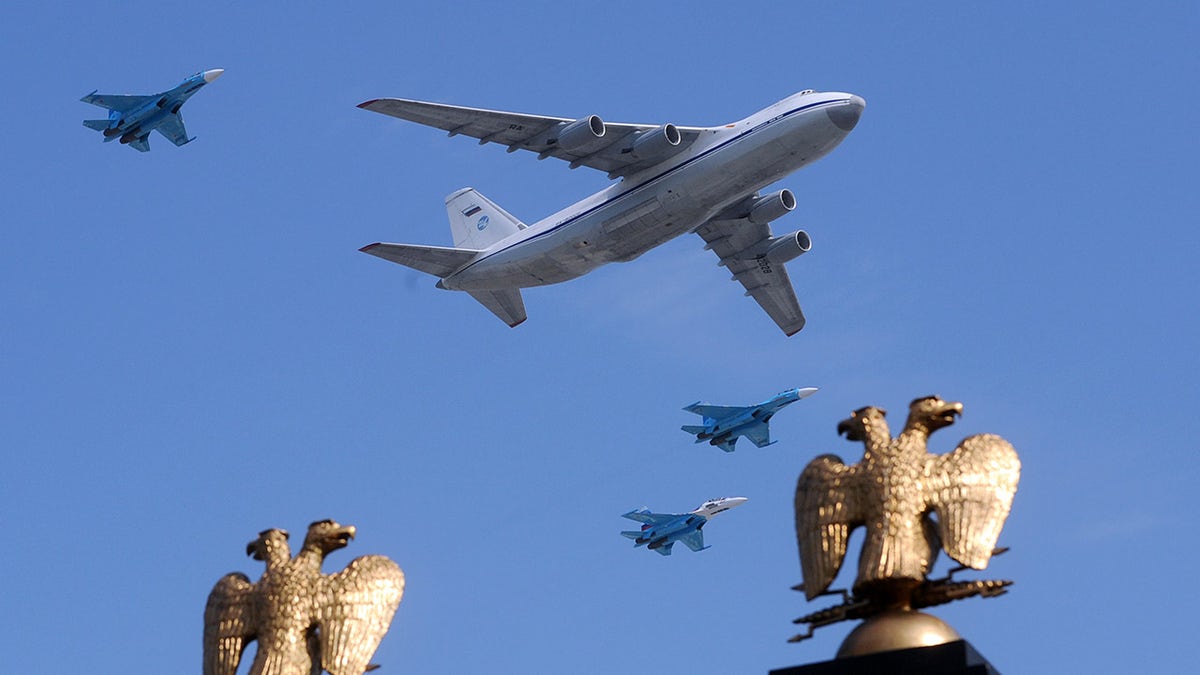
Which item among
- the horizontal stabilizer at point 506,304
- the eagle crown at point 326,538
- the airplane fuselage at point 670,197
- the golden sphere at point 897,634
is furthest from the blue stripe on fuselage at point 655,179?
the golden sphere at point 897,634

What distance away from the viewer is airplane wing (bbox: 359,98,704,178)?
61719 millimetres

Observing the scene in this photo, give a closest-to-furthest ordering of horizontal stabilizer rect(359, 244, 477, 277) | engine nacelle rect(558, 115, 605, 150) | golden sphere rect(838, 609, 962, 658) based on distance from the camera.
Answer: golden sphere rect(838, 609, 962, 658), engine nacelle rect(558, 115, 605, 150), horizontal stabilizer rect(359, 244, 477, 277)

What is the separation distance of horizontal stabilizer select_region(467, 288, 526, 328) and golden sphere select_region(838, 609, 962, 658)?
4339cm

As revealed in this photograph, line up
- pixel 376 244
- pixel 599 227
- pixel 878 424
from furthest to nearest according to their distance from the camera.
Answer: pixel 376 244 → pixel 599 227 → pixel 878 424

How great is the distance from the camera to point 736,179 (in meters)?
59.6

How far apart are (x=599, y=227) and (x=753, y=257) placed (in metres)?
10.7

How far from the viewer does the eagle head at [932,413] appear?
93.7 ft

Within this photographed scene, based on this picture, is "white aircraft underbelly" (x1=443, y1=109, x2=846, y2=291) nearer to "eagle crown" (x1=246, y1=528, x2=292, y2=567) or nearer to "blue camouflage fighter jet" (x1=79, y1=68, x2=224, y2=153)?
"blue camouflage fighter jet" (x1=79, y1=68, x2=224, y2=153)

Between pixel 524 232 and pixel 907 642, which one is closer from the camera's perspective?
pixel 907 642

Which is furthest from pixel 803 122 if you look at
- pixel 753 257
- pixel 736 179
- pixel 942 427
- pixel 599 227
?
pixel 942 427

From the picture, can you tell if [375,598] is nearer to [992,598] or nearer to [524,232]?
[992,598]

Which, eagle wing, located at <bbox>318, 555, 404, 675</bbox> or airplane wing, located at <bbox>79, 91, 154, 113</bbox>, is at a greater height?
airplane wing, located at <bbox>79, 91, 154, 113</bbox>

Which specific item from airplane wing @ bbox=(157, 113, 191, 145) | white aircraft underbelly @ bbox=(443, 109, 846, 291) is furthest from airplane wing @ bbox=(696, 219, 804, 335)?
airplane wing @ bbox=(157, 113, 191, 145)

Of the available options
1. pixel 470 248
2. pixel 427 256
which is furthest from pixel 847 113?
pixel 470 248
